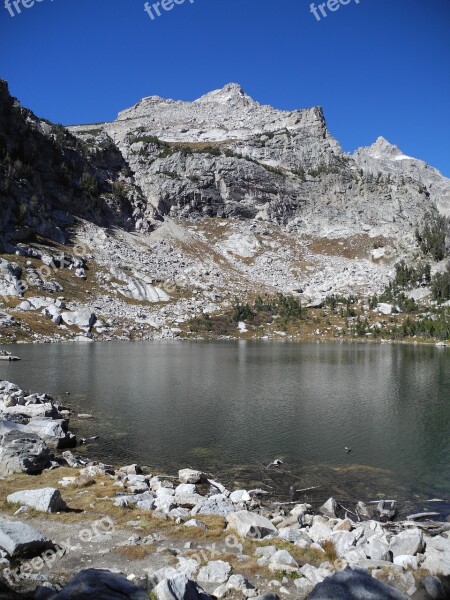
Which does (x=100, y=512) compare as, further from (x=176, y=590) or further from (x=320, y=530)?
(x=320, y=530)

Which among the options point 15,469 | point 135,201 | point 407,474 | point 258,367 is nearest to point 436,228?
point 135,201

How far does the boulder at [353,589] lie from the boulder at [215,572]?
2.95 m

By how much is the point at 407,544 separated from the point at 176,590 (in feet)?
28.3

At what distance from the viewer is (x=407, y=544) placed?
47.5 feet

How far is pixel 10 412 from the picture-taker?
3238 centimetres

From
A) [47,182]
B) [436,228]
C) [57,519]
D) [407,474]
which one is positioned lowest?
[407,474]

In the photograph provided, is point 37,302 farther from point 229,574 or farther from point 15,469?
point 229,574

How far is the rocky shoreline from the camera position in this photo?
34.3 feet

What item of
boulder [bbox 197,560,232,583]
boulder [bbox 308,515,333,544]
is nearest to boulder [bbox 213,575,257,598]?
boulder [bbox 197,560,232,583]

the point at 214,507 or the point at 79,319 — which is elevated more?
the point at 79,319

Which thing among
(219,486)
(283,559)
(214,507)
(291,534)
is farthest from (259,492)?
(283,559)

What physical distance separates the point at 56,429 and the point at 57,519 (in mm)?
14438

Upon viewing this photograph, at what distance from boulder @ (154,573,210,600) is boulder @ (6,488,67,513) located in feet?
24.8

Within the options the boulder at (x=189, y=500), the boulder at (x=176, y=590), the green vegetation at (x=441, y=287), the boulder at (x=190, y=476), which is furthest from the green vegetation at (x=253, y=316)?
the boulder at (x=176, y=590)
